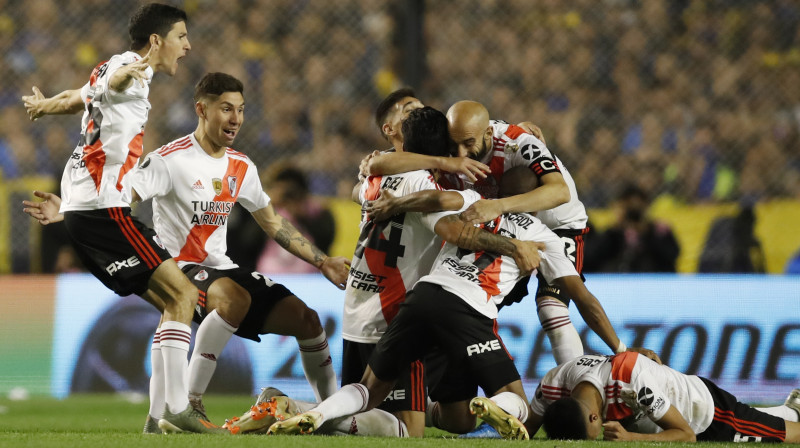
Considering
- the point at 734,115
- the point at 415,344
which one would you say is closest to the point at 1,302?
the point at 415,344

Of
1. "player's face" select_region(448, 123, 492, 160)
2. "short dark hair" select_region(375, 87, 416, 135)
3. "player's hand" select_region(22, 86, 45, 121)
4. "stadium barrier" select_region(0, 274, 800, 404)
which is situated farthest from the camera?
"stadium barrier" select_region(0, 274, 800, 404)

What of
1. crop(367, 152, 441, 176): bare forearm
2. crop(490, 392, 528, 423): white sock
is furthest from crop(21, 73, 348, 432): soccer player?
crop(490, 392, 528, 423): white sock

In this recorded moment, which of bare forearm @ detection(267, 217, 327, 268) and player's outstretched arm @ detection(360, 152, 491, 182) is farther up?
player's outstretched arm @ detection(360, 152, 491, 182)

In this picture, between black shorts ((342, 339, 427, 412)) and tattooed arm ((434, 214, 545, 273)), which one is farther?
black shorts ((342, 339, 427, 412))

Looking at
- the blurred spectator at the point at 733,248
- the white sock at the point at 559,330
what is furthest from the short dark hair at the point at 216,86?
the blurred spectator at the point at 733,248

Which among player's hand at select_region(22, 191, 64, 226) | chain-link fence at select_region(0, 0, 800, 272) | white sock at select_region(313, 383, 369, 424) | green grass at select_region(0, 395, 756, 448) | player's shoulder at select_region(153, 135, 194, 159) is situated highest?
chain-link fence at select_region(0, 0, 800, 272)

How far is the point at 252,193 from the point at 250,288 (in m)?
0.62

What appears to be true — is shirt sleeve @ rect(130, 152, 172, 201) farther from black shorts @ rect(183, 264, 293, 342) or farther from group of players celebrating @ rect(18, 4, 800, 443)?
black shorts @ rect(183, 264, 293, 342)

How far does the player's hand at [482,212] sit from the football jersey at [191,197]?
142 cm

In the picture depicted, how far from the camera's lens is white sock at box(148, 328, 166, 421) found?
508 cm

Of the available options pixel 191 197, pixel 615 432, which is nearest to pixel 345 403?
pixel 615 432

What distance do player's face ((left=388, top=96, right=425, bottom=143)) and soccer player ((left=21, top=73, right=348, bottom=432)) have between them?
0.81 m

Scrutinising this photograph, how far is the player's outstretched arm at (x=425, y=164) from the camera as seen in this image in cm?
524

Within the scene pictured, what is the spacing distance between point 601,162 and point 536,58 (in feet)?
4.53
